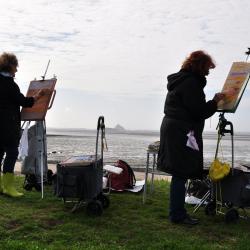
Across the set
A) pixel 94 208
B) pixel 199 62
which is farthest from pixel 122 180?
pixel 199 62

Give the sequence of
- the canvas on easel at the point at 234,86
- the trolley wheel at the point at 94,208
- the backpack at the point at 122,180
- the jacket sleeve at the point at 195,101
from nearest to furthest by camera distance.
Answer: the jacket sleeve at the point at 195,101, the canvas on easel at the point at 234,86, the trolley wheel at the point at 94,208, the backpack at the point at 122,180

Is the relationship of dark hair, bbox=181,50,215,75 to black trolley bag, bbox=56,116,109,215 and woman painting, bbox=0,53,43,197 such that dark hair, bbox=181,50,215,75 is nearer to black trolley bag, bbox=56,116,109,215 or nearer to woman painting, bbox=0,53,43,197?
black trolley bag, bbox=56,116,109,215

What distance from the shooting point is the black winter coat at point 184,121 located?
5.28 meters

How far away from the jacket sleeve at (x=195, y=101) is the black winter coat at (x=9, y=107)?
2.51 meters

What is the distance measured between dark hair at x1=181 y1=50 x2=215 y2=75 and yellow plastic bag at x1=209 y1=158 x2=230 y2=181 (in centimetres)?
112

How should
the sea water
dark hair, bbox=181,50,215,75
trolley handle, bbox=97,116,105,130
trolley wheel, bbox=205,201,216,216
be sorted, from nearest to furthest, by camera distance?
→ 1. dark hair, bbox=181,50,215,75
2. trolley wheel, bbox=205,201,216,216
3. trolley handle, bbox=97,116,105,130
4. the sea water

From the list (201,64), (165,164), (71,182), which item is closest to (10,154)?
(71,182)

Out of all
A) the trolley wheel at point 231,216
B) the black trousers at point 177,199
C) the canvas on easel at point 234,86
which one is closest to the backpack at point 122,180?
the black trousers at point 177,199

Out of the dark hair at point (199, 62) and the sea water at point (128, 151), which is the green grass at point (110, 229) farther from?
the dark hair at point (199, 62)

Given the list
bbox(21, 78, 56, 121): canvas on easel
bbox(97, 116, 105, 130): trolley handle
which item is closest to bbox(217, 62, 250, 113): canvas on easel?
bbox(97, 116, 105, 130): trolley handle

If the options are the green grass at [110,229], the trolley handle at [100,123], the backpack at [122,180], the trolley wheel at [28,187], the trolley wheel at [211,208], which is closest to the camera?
the green grass at [110,229]

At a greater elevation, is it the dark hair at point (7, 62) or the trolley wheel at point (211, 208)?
the dark hair at point (7, 62)

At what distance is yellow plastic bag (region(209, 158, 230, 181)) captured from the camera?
221 inches

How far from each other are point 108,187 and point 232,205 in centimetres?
226
